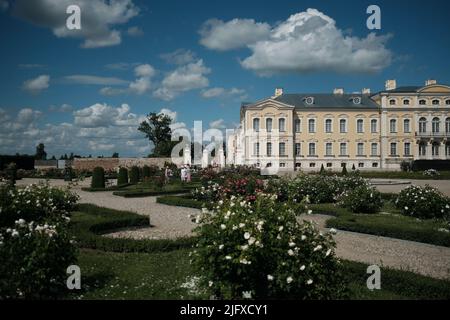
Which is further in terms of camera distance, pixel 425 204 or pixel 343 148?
pixel 343 148

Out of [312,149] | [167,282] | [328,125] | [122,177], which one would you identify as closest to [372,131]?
[328,125]

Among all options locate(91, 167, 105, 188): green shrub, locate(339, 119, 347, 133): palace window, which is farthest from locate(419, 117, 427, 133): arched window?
locate(91, 167, 105, 188): green shrub

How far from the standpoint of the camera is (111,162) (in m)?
39.8

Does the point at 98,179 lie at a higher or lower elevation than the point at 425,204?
higher

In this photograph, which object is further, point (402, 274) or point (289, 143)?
point (289, 143)

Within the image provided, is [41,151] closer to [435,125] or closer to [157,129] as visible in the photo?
[157,129]

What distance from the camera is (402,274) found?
4.67 metres

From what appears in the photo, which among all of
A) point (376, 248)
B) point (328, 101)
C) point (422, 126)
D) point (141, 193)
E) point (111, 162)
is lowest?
point (376, 248)

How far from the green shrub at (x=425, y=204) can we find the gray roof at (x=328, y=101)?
30094mm

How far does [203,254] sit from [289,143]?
35.4 meters

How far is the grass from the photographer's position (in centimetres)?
430

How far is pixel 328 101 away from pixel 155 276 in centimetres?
3780
